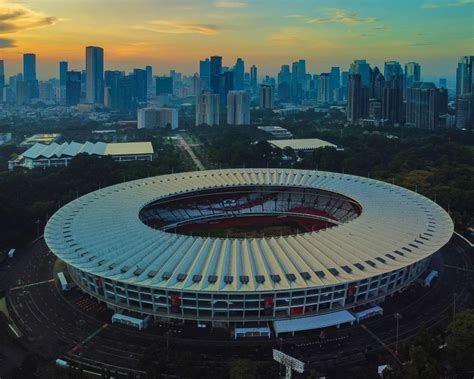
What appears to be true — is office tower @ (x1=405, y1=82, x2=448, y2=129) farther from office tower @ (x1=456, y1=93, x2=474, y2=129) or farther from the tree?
the tree

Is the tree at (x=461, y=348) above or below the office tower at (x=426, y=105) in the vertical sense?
below

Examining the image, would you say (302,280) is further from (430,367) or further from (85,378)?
(85,378)

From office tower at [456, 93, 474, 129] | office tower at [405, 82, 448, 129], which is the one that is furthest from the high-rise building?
office tower at [456, 93, 474, 129]

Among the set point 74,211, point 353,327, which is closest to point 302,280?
point 353,327

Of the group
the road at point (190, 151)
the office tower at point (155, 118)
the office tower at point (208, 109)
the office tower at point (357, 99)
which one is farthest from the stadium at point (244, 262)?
the office tower at point (208, 109)

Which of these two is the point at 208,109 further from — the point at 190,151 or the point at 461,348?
the point at 461,348

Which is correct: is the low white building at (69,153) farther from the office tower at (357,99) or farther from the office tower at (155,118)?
the office tower at (357,99)

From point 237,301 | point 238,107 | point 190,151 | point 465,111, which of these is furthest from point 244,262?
point 238,107
